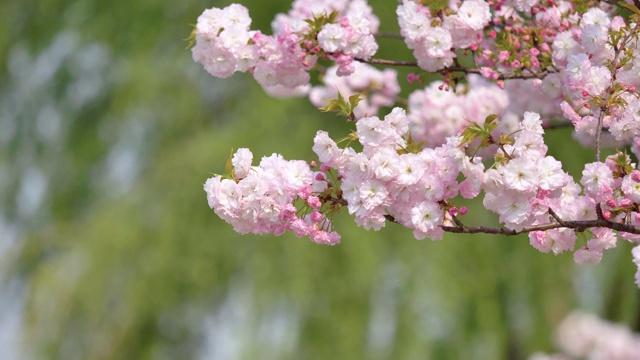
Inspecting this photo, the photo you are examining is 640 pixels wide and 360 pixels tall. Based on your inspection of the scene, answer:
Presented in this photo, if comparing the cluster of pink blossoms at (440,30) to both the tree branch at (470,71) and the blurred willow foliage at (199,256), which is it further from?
the blurred willow foliage at (199,256)

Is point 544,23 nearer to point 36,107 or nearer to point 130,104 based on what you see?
point 130,104

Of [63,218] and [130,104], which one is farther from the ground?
[130,104]

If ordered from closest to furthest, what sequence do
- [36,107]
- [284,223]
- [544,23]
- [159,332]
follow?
1. [284,223]
2. [544,23]
3. [159,332]
4. [36,107]

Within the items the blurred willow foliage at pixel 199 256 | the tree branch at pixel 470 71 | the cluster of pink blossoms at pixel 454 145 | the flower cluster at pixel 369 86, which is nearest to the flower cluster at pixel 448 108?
the flower cluster at pixel 369 86

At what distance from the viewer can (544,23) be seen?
1.97 m

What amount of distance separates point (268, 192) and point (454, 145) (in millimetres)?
298

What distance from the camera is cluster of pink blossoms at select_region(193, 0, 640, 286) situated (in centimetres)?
146

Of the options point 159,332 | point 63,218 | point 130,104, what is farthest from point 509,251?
point 63,218

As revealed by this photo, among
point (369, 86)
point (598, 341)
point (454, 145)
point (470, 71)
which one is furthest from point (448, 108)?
point (598, 341)

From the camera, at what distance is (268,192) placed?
153cm

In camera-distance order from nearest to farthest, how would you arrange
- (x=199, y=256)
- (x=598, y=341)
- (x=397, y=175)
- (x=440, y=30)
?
1. (x=397, y=175)
2. (x=440, y=30)
3. (x=199, y=256)
4. (x=598, y=341)

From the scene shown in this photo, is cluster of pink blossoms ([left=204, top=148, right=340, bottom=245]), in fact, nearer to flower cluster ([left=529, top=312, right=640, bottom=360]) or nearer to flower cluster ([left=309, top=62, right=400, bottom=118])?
flower cluster ([left=309, top=62, right=400, bottom=118])

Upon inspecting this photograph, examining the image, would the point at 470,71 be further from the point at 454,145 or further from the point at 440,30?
the point at 454,145

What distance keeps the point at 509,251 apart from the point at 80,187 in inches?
75.3
